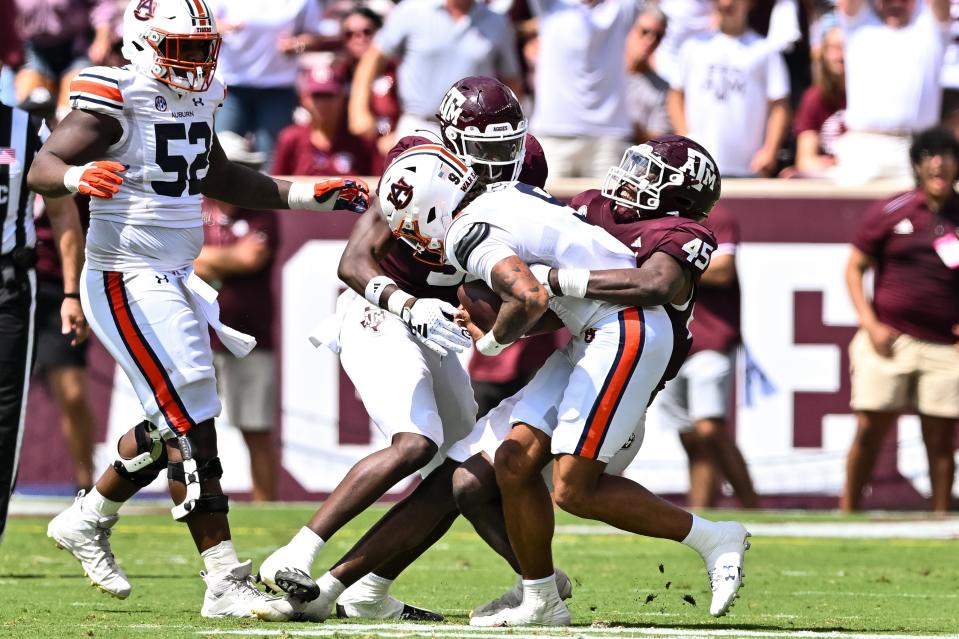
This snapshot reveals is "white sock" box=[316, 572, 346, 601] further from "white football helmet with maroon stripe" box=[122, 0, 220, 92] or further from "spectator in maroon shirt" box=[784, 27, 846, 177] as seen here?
"spectator in maroon shirt" box=[784, 27, 846, 177]

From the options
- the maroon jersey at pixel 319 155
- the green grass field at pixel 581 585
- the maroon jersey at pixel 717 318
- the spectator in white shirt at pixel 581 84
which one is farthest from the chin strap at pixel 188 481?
the spectator in white shirt at pixel 581 84

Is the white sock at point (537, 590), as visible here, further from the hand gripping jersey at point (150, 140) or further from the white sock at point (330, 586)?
the hand gripping jersey at point (150, 140)

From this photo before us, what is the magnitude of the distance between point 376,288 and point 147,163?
91cm

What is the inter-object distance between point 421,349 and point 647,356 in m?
0.87

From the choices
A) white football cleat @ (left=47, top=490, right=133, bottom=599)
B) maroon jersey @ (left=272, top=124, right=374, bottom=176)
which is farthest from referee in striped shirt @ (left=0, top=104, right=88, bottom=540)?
maroon jersey @ (left=272, top=124, right=374, bottom=176)

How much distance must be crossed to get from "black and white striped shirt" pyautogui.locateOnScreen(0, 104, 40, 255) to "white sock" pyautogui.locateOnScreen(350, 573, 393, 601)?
2.04m

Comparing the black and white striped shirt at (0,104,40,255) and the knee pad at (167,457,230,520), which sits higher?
the black and white striped shirt at (0,104,40,255)

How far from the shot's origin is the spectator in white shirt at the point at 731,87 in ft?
36.9

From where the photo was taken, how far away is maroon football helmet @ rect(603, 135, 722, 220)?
5922mm

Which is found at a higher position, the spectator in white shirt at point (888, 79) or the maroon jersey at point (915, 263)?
the spectator in white shirt at point (888, 79)

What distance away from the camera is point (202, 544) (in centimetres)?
607

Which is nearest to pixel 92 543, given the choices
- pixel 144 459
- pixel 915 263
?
pixel 144 459

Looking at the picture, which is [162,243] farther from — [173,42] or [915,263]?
[915,263]

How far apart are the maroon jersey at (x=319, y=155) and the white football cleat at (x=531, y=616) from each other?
19.2 ft
